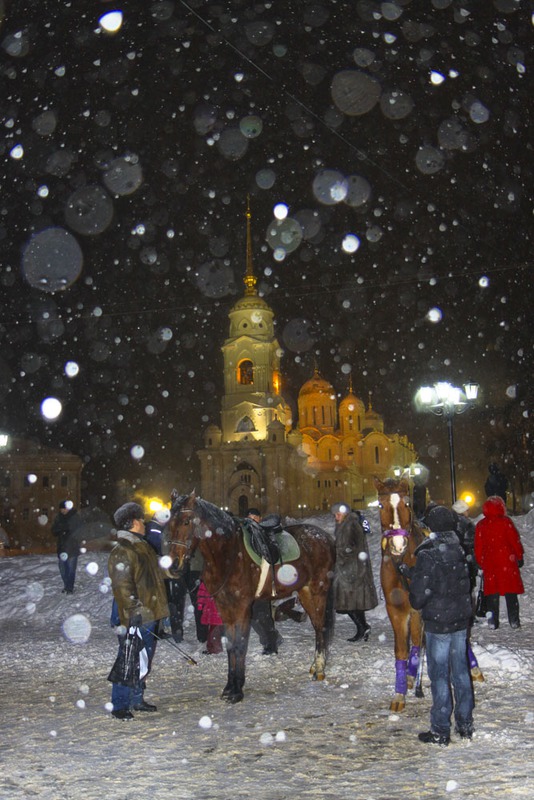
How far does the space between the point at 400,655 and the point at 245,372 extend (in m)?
62.8

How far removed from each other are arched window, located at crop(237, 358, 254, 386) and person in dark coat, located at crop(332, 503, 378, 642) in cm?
5724

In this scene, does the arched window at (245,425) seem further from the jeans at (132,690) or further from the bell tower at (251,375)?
the jeans at (132,690)

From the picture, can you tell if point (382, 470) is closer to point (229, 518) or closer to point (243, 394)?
point (243, 394)

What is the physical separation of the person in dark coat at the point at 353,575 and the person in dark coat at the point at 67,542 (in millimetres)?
7063

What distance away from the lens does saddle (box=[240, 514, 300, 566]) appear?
308 inches

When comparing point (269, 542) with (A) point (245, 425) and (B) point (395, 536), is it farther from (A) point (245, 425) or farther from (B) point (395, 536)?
(A) point (245, 425)

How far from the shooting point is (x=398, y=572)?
6.80 metres

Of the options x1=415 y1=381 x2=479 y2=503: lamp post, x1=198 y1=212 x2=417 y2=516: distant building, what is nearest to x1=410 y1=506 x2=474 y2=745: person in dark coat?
x1=415 y1=381 x2=479 y2=503: lamp post

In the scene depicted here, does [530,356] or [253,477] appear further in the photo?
[253,477]

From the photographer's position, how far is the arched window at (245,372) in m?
68.4

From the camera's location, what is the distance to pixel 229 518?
24.9ft

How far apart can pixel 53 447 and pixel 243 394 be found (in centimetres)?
1787

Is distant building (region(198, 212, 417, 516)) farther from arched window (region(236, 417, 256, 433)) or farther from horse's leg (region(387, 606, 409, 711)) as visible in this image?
horse's leg (region(387, 606, 409, 711))

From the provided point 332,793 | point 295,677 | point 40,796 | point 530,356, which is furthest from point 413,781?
point 530,356
